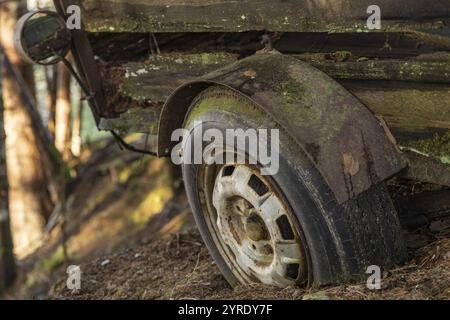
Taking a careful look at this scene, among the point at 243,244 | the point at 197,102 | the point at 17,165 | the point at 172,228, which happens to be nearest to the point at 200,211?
the point at 243,244

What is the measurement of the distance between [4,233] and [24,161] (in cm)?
239

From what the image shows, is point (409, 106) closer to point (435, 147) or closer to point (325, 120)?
point (435, 147)

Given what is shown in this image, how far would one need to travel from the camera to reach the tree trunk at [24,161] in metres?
10.4

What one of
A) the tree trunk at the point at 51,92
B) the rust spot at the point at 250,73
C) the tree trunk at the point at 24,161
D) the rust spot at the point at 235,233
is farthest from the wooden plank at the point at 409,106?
the tree trunk at the point at 51,92

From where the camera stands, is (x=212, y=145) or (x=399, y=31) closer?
(x=399, y=31)

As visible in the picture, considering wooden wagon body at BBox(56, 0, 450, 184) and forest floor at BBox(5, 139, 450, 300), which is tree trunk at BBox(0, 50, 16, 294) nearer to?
forest floor at BBox(5, 139, 450, 300)

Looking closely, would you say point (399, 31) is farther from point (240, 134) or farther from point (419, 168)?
point (240, 134)

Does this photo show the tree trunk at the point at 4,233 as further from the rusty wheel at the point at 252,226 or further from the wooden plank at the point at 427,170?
the wooden plank at the point at 427,170

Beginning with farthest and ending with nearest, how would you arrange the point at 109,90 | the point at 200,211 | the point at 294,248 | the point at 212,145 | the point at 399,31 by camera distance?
the point at 109,90 → the point at 200,211 → the point at 212,145 → the point at 294,248 → the point at 399,31

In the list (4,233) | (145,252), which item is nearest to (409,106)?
(145,252)

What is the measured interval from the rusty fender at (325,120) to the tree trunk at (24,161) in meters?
7.51

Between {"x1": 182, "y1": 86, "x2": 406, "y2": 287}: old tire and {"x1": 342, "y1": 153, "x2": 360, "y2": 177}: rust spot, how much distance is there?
0.14 meters
